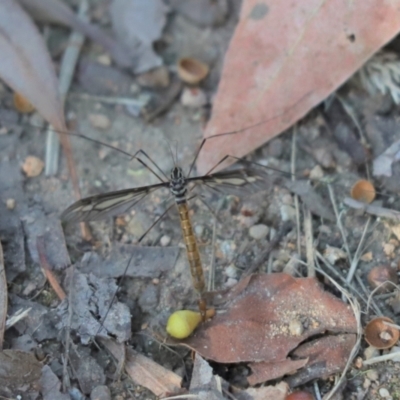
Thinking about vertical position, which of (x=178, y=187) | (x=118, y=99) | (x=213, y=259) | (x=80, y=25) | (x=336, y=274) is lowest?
(x=213, y=259)

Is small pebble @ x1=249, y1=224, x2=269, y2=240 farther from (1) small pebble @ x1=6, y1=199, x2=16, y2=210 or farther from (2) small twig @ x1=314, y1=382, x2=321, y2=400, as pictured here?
(1) small pebble @ x1=6, y1=199, x2=16, y2=210

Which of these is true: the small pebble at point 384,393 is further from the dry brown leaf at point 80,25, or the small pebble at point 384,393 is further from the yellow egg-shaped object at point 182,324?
the dry brown leaf at point 80,25

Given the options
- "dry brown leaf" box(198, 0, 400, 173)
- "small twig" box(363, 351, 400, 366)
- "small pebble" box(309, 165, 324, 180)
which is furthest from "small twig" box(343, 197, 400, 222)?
"small twig" box(363, 351, 400, 366)

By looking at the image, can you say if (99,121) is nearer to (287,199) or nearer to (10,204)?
(10,204)

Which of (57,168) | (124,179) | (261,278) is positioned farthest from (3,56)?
(261,278)

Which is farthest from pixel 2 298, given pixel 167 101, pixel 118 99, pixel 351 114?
pixel 351 114
